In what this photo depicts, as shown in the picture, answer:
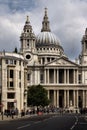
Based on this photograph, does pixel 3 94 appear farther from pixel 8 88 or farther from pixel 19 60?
pixel 19 60

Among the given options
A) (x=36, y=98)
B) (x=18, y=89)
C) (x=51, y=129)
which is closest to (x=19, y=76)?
(x=18, y=89)

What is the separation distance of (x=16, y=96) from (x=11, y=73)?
6528 millimetres

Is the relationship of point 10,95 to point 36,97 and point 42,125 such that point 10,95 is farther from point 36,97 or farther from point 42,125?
point 42,125

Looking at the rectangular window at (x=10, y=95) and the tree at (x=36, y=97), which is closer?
the rectangular window at (x=10, y=95)

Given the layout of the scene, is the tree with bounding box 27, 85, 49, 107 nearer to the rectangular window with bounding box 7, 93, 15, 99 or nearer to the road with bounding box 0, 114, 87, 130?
the rectangular window with bounding box 7, 93, 15, 99

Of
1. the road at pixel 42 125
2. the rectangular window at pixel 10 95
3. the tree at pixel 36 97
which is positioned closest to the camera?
the road at pixel 42 125

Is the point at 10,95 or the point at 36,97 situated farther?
the point at 36,97

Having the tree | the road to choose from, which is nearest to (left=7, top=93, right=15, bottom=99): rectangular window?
the tree

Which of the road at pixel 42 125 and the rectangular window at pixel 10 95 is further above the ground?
the rectangular window at pixel 10 95

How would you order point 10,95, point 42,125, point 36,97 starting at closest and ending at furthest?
point 42,125, point 10,95, point 36,97

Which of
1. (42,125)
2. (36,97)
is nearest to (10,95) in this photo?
(36,97)

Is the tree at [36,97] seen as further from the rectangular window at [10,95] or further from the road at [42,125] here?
the road at [42,125]

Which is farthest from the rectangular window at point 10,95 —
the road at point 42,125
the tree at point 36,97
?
the road at point 42,125

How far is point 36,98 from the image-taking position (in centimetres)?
15850
